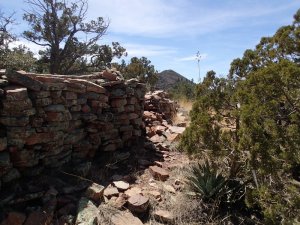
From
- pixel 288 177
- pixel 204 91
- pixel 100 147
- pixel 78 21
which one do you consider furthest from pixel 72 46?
pixel 288 177

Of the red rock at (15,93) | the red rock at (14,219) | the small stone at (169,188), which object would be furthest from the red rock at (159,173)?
the red rock at (15,93)

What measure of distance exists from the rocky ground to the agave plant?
27 cm

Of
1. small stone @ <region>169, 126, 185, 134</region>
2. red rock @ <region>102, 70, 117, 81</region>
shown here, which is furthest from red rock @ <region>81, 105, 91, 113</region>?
small stone @ <region>169, 126, 185, 134</region>

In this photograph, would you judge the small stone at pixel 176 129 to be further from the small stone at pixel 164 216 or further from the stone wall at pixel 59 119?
the small stone at pixel 164 216

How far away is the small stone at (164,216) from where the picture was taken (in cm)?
460

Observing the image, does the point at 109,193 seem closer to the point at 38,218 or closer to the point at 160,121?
the point at 38,218

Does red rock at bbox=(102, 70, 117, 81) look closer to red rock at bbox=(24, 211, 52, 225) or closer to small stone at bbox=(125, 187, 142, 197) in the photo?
small stone at bbox=(125, 187, 142, 197)

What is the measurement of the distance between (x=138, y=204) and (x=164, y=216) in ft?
1.28

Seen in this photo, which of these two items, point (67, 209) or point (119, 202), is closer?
point (67, 209)

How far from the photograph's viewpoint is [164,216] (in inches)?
182

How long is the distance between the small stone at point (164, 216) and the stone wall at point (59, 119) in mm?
1655

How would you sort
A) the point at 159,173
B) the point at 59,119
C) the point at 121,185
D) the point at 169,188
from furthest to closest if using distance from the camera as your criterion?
the point at 159,173, the point at 169,188, the point at 121,185, the point at 59,119

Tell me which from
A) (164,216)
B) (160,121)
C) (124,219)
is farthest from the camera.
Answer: (160,121)

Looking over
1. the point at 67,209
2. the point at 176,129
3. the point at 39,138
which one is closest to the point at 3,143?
the point at 39,138
